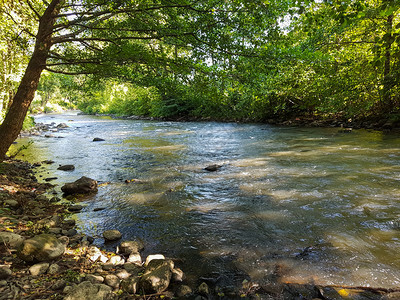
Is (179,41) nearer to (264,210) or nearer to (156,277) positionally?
(264,210)

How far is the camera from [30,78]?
18.6 ft

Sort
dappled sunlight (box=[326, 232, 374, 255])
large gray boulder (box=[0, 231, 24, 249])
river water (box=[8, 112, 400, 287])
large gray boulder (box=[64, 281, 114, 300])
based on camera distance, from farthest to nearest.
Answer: dappled sunlight (box=[326, 232, 374, 255]) → river water (box=[8, 112, 400, 287]) → large gray boulder (box=[0, 231, 24, 249]) → large gray boulder (box=[64, 281, 114, 300])

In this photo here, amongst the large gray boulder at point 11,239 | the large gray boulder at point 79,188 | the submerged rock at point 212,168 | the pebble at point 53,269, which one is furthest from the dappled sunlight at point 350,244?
the large gray boulder at point 79,188

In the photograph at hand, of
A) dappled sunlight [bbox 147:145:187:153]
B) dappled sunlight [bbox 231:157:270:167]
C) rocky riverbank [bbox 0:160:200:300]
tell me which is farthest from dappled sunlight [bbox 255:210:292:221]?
dappled sunlight [bbox 147:145:187:153]

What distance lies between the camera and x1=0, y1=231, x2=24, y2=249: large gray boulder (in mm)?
2986

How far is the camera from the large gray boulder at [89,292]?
2.21 meters

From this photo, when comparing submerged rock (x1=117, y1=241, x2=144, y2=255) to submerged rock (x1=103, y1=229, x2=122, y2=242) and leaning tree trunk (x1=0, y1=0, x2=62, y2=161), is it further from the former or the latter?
leaning tree trunk (x1=0, y1=0, x2=62, y2=161)

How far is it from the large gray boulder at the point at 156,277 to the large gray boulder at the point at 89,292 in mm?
371

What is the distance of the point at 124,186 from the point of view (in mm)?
6645

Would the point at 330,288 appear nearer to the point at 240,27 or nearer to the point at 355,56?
the point at 240,27

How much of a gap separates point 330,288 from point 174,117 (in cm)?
2820

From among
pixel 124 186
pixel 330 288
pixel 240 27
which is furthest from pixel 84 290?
pixel 240 27

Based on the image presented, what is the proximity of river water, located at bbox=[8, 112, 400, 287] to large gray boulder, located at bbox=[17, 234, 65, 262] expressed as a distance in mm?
1201

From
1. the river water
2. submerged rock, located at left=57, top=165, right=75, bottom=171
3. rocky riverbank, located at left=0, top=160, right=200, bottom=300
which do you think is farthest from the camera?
submerged rock, located at left=57, top=165, right=75, bottom=171
